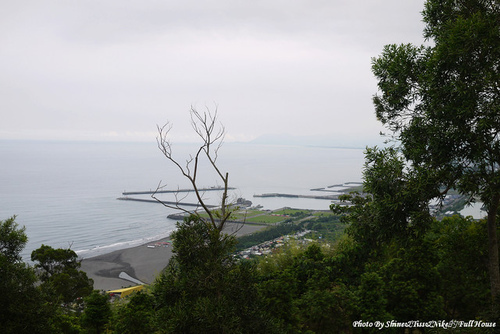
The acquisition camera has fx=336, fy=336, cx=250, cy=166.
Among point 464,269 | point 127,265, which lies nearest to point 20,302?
point 464,269

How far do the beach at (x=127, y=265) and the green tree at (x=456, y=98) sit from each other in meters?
9.36

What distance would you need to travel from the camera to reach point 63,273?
9891 mm

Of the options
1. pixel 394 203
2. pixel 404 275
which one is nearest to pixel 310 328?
pixel 404 275

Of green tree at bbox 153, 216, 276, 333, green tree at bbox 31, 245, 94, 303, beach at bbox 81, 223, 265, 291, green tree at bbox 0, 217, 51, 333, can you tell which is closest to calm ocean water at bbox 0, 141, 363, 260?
beach at bbox 81, 223, 265, 291

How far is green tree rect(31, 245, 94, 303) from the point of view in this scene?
9.66m

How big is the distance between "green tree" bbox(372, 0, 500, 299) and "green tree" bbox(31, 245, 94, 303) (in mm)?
9567

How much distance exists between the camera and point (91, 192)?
39.7 m

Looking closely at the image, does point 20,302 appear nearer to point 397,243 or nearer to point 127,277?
point 397,243

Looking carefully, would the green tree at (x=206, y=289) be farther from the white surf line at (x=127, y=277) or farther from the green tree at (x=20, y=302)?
the white surf line at (x=127, y=277)

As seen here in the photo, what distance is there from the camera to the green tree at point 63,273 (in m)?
9.66

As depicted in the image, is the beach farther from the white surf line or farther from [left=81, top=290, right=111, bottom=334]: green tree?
[left=81, top=290, right=111, bottom=334]: green tree

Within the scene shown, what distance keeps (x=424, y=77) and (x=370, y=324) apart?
12.9 feet

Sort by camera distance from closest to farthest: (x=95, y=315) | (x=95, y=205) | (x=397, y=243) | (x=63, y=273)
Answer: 1. (x=397, y=243)
2. (x=95, y=315)
3. (x=63, y=273)
4. (x=95, y=205)

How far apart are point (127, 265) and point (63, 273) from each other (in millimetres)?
6462
